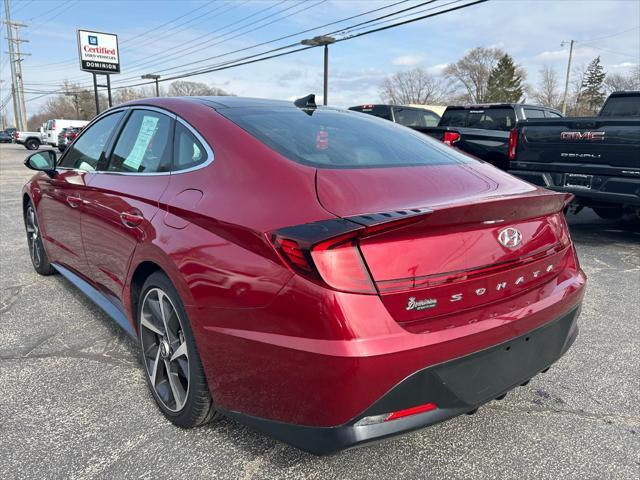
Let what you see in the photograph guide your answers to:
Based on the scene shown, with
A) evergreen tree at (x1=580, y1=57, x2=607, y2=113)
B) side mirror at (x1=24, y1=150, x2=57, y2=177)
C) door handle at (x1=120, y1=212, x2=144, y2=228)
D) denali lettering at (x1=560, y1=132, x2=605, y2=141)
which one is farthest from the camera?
evergreen tree at (x1=580, y1=57, x2=607, y2=113)

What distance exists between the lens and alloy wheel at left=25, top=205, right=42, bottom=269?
4.52 meters

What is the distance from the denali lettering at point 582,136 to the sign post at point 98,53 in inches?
1270

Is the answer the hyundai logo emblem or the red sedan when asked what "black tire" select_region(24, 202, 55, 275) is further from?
the hyundai logo emblem

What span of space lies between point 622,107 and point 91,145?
750cm

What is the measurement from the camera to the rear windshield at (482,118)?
29.0 ft

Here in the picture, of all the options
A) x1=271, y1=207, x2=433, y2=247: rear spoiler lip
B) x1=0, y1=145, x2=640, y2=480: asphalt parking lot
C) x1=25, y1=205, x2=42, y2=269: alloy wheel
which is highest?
x1=271, y1=207, x2=433, y2=247: rear spoiler lip

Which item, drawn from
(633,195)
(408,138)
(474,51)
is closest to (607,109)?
(633,195)

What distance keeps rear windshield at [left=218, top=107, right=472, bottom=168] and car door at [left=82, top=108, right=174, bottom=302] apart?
45 centimetres

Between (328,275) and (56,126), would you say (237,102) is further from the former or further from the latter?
(56,126)

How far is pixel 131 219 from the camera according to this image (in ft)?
8.03

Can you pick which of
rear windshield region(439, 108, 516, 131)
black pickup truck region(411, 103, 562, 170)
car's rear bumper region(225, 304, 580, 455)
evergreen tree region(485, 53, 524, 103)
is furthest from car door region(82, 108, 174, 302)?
evergreen tree region(485, 53, 524, 103)

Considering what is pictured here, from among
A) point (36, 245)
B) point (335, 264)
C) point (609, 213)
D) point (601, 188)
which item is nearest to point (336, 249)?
point (335, 264)

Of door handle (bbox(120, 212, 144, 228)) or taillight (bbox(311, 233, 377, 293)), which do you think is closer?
taillight (bbox(311, 233, 377, 293))

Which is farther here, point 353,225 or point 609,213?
point 609,213
